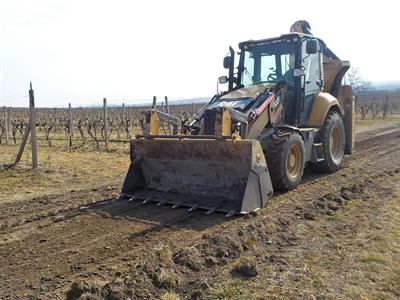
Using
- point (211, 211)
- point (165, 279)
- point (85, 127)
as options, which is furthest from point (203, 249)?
point (85, 127)

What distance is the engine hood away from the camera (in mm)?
8273

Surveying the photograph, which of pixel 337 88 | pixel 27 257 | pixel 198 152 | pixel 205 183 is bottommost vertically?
pixel 27 257

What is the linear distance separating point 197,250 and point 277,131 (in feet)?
11.3

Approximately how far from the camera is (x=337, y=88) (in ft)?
35.6

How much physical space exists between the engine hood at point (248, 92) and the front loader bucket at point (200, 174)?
1531mm

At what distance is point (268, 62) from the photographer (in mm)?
9164

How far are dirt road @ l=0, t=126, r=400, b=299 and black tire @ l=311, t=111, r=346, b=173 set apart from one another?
1611 millimetres

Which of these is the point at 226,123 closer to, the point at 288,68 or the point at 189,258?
the point at 189,258

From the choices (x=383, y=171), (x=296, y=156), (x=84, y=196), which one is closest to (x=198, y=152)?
(x=296, y=156)

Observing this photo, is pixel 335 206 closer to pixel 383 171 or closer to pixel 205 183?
pixel 205 183

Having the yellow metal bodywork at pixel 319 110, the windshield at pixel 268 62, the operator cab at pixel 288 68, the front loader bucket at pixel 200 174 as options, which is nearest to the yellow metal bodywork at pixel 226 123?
the front loader bucket at pixel 200 174

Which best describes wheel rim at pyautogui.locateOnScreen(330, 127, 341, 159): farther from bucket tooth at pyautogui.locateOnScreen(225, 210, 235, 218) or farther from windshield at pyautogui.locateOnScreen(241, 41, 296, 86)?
bucket tooth at pyautogui.locateOnScreen(225, 210, 235, 218)

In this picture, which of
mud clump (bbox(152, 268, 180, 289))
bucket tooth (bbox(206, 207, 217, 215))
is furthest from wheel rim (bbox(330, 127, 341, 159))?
mud clump (bbox(152, 268, 180, 289))

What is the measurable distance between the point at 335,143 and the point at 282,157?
3.33 meters
